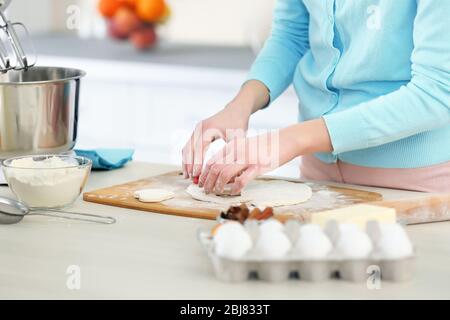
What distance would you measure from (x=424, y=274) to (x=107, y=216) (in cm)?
46

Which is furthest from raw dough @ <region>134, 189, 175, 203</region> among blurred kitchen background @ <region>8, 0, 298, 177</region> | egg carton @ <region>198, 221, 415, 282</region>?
blurred kitchen background @ <region>8, 0, 298, 177</region>

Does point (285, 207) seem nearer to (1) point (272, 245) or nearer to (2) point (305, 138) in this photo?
Answer: (2) point (305, 138)

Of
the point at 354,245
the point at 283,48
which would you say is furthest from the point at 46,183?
the point at 283,48

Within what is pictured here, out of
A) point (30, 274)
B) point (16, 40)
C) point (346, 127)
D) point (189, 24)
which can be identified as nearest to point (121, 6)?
point (189, 24)

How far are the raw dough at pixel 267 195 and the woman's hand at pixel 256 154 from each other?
0.05ft

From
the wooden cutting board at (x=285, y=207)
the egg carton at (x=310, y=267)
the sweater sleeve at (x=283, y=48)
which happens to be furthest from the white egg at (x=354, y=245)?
the sweater sleeve at (x=283, y=48)

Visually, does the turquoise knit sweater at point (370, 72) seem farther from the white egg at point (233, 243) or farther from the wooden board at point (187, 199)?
the white egg at point (233, 243)

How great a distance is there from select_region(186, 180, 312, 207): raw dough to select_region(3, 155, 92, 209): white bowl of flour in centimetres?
18

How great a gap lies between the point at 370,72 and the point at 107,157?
0.51 metres

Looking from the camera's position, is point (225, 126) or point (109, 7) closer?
point (225, 126)

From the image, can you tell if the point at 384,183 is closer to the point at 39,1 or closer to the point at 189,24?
the point at 189,24

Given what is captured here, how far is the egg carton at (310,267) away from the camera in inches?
33.6

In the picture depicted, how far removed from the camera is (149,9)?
291 cm

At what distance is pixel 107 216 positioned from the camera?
3.75 ft
